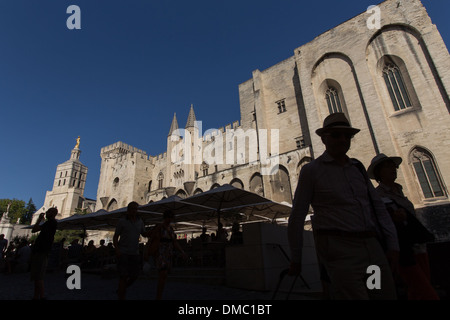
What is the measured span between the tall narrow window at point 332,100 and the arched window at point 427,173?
6.27 metres

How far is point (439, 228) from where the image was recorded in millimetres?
12195

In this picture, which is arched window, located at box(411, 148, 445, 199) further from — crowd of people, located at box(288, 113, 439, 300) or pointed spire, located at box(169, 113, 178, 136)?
pointed spire, located at box(169, 113, 178, 136)

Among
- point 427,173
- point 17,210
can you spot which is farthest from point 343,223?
point 17,210

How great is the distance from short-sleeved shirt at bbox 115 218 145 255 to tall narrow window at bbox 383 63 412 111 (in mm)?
18232

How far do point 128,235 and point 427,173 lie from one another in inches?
653

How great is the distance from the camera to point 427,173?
538 inches

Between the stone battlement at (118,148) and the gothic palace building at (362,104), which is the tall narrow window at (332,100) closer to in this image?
the gothic palace building at (362,104)

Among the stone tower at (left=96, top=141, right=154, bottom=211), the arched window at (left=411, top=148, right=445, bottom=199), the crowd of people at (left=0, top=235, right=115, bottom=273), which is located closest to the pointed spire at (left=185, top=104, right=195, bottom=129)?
the stone tower at (left=96, top=141, right=154, bottom=211)

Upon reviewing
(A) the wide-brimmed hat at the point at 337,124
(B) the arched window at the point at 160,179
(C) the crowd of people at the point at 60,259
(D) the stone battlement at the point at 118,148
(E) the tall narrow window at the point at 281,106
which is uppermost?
(D) the stone battlement at the point at 118,148

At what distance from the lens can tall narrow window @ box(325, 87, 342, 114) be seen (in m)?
18.7

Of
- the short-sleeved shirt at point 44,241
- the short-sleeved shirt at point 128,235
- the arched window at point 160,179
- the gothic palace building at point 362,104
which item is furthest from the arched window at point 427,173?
the arched window at point 160,179

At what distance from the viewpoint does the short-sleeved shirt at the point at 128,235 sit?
4.13 meters

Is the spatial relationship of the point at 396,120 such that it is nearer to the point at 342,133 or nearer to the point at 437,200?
the point at 437,200
